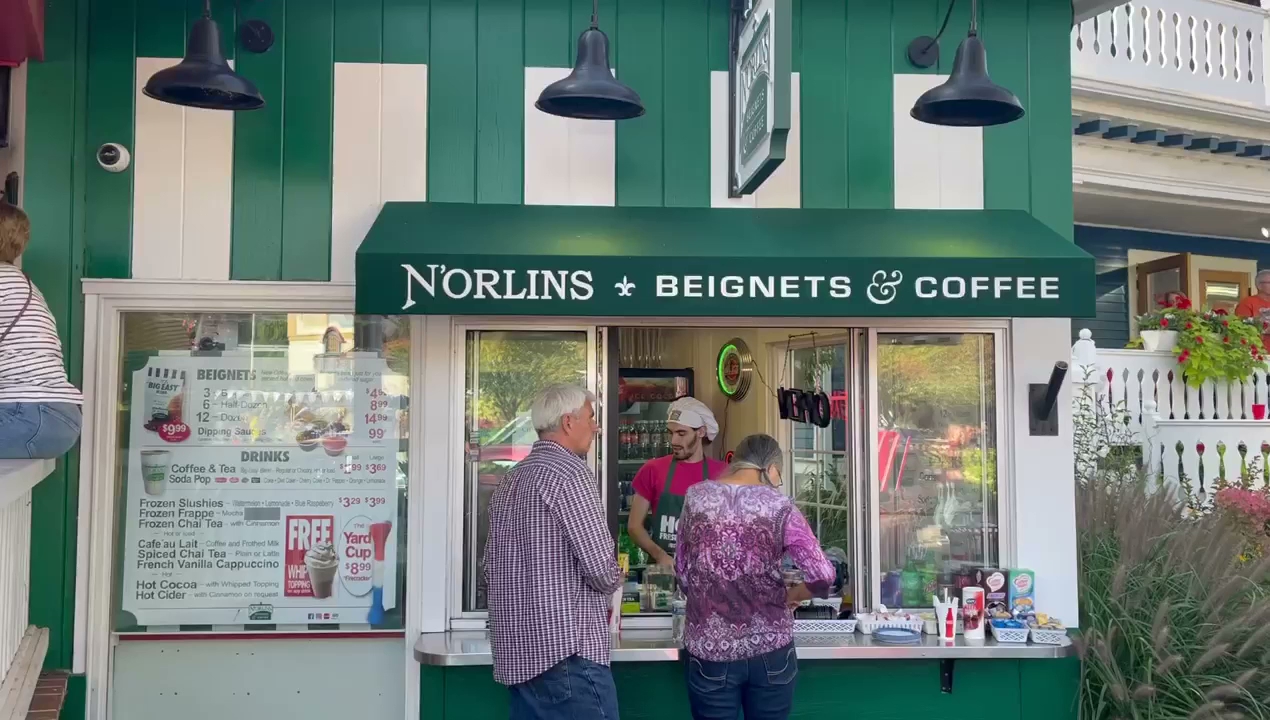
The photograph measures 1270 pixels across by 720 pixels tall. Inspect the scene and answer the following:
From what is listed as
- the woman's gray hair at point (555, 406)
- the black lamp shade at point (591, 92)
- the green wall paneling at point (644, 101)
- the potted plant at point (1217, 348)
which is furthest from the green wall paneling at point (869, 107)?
the potted plant at point (1217, 348)

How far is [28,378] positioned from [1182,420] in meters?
7.65

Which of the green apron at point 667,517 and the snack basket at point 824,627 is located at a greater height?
the green apron at point 667,517

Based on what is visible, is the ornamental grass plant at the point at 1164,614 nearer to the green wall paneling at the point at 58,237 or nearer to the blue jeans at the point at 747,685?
the blue jeans at the point at 747,685

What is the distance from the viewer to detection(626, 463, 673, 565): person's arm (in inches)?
206

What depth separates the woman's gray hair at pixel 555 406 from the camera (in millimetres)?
3766

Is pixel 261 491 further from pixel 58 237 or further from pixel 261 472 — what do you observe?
pixel 58 237

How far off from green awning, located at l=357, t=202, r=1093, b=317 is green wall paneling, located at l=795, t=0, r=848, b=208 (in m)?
0.43

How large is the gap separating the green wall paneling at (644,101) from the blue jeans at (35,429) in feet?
7.96

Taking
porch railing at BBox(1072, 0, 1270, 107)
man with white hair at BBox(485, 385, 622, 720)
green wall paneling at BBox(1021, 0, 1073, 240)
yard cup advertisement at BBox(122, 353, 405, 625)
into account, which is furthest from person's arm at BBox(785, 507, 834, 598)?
porch railing at BBox(1072, 0, 1270, 107)

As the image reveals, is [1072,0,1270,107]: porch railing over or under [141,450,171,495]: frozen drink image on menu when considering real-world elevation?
over

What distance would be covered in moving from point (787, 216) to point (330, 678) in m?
2.80

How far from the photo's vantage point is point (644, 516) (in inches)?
218

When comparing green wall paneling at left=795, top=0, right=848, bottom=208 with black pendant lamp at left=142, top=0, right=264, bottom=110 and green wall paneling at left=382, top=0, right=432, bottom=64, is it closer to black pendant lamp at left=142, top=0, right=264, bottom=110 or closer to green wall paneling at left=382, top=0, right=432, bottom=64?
green wall paneling at left=382, top=0, right=432, bottom=64

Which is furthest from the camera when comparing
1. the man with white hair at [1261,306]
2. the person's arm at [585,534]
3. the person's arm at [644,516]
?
the man with white hair at [1261,306]
